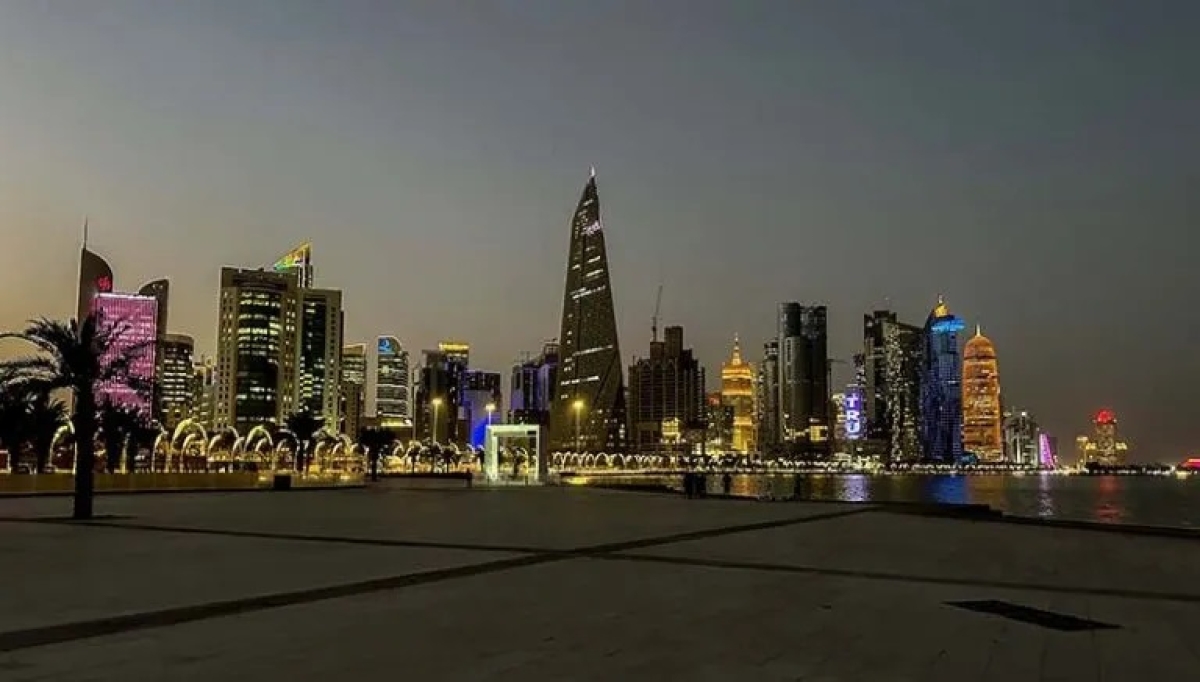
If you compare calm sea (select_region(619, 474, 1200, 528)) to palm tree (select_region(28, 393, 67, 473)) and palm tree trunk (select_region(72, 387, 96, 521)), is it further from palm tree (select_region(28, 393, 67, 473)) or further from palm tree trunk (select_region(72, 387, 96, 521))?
palm tree (select_region(28, 393, 67, 473))

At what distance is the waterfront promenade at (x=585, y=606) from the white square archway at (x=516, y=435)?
4171 cm

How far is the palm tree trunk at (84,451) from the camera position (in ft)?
97.8

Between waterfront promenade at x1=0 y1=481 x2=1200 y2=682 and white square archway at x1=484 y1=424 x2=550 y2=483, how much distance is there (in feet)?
137

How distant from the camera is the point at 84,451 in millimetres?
31344

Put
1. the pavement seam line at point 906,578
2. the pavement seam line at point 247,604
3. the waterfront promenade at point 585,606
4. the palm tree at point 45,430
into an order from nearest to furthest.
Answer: the waterfront promenade at point 585,606
the pavement seam line at point 247,604
the pavement seam line at point 906,578
the palm tree at point 45,430

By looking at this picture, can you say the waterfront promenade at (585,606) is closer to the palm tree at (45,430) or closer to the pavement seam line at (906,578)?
the pavement seam line at (906,578)

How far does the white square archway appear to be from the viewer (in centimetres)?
6675

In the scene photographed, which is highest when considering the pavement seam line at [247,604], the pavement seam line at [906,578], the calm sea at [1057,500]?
the pavement seam line at [247,604]

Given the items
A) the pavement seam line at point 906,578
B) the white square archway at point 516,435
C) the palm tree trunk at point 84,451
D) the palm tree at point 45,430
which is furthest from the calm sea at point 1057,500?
the palm tree at point 45,430

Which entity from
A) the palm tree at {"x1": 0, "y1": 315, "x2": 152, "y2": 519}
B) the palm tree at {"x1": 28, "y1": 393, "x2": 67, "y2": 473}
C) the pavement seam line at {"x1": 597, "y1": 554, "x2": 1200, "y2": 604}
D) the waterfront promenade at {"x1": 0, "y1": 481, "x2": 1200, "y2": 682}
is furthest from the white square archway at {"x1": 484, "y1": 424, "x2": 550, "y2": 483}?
the pavement seam line at {"x1": 597, "y1": 554, "x2": 1200, "y2": 604}

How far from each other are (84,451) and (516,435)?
132 ft

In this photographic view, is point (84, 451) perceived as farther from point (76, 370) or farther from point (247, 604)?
point (247, 604)

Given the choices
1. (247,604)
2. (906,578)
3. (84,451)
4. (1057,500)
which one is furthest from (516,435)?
(247,604)

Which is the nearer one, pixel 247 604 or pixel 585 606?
pixel 247 604
